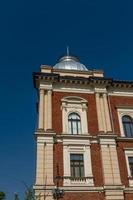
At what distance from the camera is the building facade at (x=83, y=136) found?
61.5ft

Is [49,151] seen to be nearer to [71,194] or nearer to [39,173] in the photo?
[39,173]

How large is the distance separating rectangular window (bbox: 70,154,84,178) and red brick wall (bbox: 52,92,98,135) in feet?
7.66

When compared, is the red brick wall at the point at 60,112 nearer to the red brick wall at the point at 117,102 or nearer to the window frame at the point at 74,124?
the window frame at the point at 74,124

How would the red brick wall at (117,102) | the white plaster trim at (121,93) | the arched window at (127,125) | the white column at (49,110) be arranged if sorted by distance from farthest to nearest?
the white plaster trim at (121,93) < the red brick wall at (117,102) < the arched window at (127,125) < the white column at (49,110)

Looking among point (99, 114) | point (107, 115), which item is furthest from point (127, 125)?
point (99, 114)

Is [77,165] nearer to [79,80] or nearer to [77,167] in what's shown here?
[77,167]

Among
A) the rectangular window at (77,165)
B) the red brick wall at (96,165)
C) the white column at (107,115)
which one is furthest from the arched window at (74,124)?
the white column at (107,115)

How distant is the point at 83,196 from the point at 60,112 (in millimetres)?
7201

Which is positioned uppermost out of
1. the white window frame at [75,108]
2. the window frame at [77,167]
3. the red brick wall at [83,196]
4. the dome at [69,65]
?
the dome at [69,65]

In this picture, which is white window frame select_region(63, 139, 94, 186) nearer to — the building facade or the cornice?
the building facade

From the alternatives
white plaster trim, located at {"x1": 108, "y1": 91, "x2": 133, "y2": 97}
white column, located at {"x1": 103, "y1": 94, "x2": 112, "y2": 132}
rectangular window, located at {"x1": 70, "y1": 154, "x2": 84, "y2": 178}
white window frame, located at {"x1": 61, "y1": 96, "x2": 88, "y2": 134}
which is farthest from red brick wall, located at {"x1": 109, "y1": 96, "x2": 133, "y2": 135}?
rectangular window, located at {"x1": 70, "y1": 154, "x2": 84, "y2": 178}

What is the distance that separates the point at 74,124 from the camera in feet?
73.1

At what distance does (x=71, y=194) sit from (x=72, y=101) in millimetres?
8124

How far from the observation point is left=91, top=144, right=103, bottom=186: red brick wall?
63.5 ft
